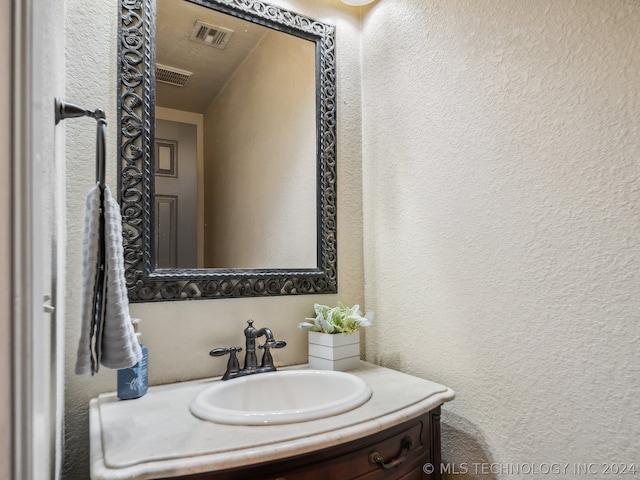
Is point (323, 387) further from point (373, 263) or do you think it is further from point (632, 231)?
point (632, 231)

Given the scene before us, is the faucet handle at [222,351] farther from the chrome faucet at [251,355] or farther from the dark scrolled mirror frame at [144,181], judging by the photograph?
the dark scrolled mirror frame at [144,181]

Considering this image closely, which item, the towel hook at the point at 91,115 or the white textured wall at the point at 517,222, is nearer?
the towel hook at the point at 91,115

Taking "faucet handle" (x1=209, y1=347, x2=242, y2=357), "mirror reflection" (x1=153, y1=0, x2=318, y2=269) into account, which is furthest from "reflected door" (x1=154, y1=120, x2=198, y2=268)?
"faucet handle" (x1=209, y1=347, x2=242, y2=357)

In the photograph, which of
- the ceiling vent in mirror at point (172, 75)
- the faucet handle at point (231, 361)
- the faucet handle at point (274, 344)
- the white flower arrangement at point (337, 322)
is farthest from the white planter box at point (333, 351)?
the ceiling vent in mirror at point (172, 75)

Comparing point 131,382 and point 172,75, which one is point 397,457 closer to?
point 131,382

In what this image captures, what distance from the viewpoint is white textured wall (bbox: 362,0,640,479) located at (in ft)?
2.87

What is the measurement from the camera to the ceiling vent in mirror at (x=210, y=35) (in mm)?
1346

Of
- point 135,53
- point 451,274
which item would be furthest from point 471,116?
point 135,53

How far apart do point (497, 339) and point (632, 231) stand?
0.44 metres

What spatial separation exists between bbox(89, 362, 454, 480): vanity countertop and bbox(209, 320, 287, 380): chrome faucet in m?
0.15

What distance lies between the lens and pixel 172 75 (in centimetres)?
129

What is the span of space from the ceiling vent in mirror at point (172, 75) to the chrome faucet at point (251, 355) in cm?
82

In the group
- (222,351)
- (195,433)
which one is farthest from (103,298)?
(222,351)

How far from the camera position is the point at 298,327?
146cm
